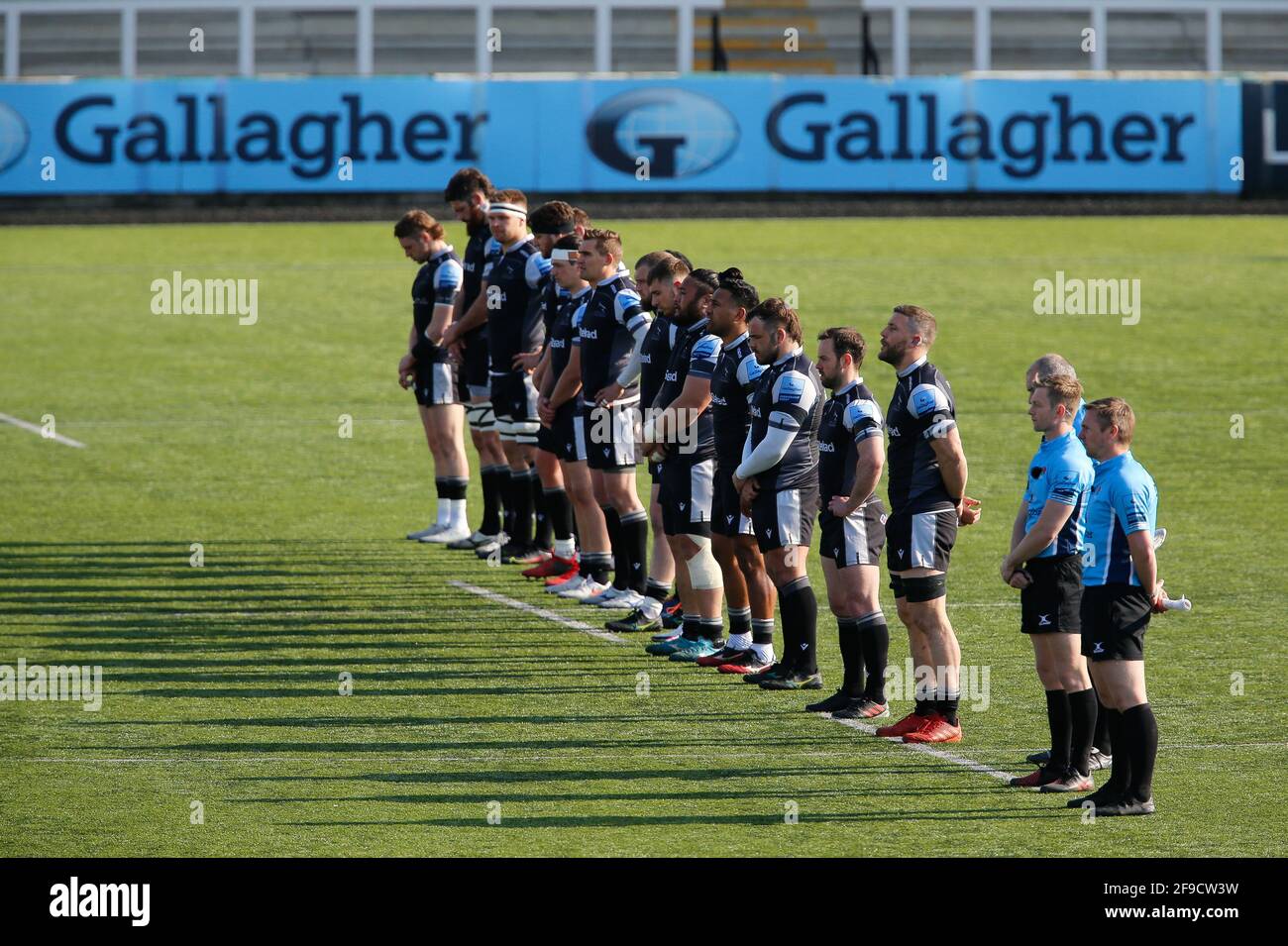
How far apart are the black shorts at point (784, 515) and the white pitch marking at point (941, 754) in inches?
41.4

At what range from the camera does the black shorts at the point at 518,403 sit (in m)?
14.3

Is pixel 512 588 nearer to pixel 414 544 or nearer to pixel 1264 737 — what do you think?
pixel 414 544

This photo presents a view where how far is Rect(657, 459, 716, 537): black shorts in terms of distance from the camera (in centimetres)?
1134

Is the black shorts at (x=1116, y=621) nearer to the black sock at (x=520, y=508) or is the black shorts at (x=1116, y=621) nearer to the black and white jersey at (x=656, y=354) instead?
the black and white jersey at (x=656, y=354)

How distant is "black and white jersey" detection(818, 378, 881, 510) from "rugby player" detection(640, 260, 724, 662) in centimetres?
121

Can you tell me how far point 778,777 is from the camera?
909 centimetres

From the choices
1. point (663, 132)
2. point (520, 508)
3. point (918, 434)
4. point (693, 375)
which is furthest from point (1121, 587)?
point (663, 132)

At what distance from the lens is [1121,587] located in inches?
324

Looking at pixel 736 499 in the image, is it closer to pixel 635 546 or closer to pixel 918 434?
pixel 918 434

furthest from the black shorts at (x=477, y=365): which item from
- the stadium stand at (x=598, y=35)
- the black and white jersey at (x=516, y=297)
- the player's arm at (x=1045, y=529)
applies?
the stadium stand at (x=598, y=35)

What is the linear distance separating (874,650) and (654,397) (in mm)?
2426

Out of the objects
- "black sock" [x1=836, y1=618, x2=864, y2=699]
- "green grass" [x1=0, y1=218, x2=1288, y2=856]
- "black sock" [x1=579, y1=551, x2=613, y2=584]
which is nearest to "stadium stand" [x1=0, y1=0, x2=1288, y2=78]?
"green grass" [x1=0, y1=218, x2=1288, y2=856]

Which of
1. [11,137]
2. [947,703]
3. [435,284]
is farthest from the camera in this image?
[11,137]

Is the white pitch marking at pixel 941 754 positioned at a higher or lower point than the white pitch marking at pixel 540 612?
lower
